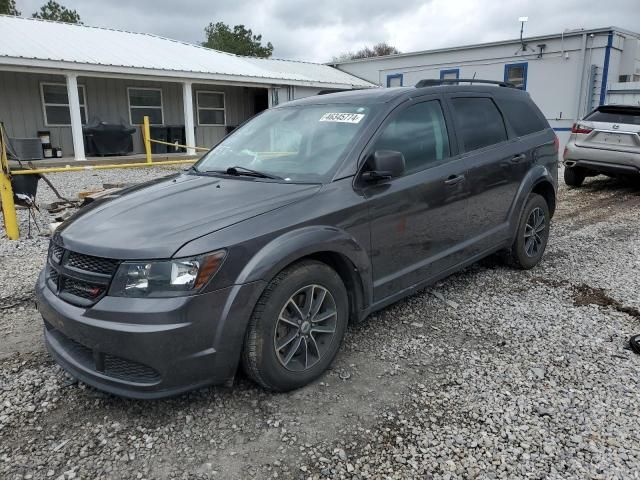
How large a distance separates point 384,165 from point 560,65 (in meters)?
17.0

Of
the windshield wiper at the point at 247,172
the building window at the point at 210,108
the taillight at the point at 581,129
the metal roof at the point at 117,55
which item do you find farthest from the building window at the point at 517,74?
the windshield wiper at the point at 247,172

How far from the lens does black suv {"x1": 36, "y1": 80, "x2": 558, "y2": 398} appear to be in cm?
254

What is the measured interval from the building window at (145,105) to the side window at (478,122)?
1574 cm

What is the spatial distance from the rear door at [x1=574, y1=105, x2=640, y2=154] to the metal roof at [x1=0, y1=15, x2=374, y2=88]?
11819 mm

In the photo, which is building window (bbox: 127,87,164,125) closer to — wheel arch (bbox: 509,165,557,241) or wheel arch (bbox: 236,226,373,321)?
wheel arch (bbox: 509,165,557,241)

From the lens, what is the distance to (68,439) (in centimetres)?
264

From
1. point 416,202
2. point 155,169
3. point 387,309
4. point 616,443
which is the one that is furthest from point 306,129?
point 155,169

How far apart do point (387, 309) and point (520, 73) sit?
17056 millimetres

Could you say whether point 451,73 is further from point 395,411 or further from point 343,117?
point 395,411

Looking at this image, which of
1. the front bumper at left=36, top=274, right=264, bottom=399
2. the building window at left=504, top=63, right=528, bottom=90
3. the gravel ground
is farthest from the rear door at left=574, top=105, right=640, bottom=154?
the building window at left=504, top=63, right=528, bottom=90

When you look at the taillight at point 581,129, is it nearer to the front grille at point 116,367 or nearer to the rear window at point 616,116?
the rear window at point 616,116

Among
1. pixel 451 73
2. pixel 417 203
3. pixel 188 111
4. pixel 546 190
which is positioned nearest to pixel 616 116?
pixel 546 190

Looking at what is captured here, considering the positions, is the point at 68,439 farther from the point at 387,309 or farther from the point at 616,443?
the point at 616,443

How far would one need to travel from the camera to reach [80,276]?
8.82 feet
